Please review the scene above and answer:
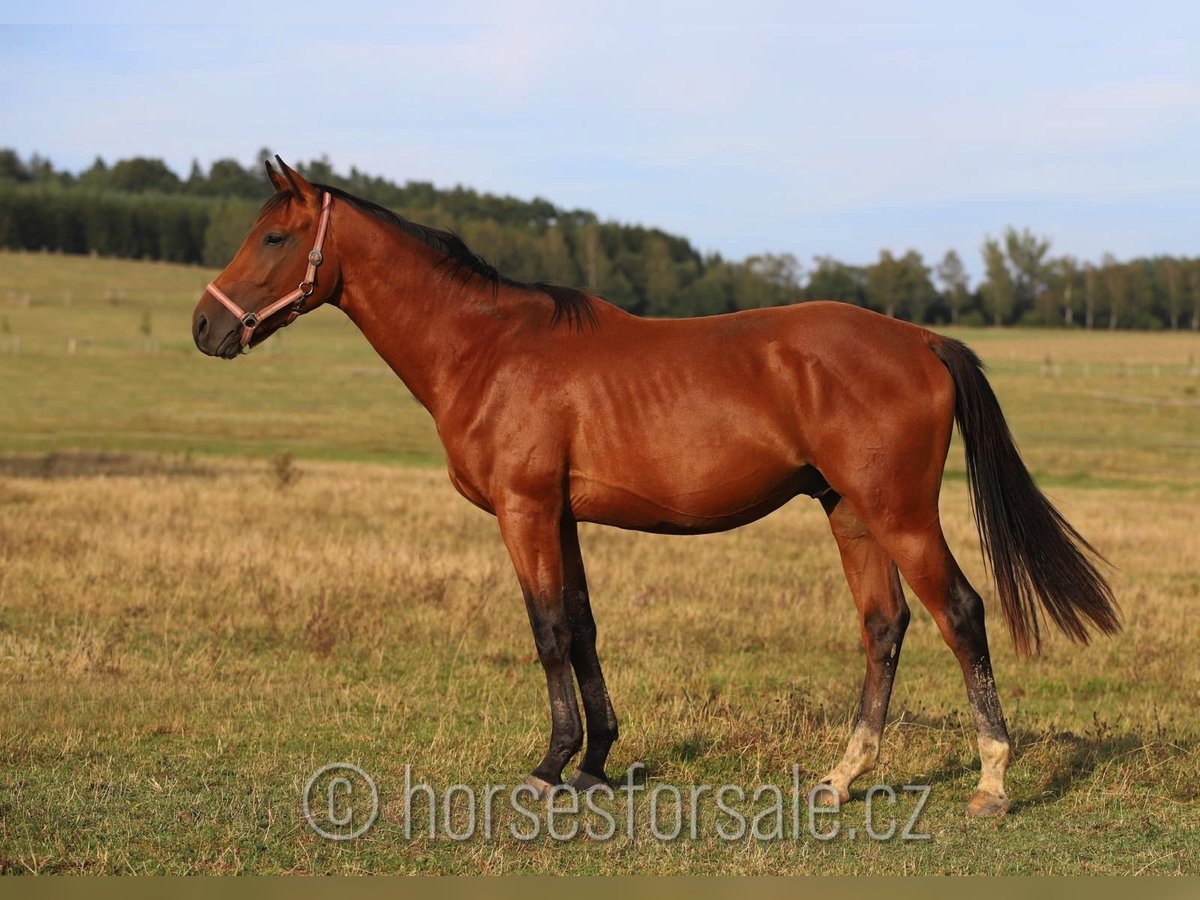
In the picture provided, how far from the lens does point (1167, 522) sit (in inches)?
800

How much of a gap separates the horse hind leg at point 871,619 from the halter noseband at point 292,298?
121 inches

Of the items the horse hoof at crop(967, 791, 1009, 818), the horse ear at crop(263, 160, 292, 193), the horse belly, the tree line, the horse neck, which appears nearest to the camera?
the horse hoof at crop(967, 791, 1009, 818)

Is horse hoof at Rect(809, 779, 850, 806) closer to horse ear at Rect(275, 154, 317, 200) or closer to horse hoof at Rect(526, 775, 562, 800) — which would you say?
horse hoof at Rect(526, 775, 562, 800)

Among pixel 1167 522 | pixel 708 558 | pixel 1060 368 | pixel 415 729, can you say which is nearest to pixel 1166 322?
pixel 1060 368

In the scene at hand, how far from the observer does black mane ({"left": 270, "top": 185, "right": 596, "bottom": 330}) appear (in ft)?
22.6

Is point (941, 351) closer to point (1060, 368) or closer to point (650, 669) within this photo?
point (650, 669)

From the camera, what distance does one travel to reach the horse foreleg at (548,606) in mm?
6469

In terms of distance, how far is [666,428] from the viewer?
6418 millimetres

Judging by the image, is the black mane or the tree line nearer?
the black mane

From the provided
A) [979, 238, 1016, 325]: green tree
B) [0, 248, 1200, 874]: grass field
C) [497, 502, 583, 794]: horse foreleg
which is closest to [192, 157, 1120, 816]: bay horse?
[497, 502, 583, 794]: horse foreleg

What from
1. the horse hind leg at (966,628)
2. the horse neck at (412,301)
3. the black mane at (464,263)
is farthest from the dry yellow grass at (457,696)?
the black mane at (464,263)

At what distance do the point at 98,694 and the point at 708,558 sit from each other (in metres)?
8.04

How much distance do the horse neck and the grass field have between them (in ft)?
7.47

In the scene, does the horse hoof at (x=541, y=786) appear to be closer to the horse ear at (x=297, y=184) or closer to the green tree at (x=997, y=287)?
the horse ear at (x=297, y=184)
